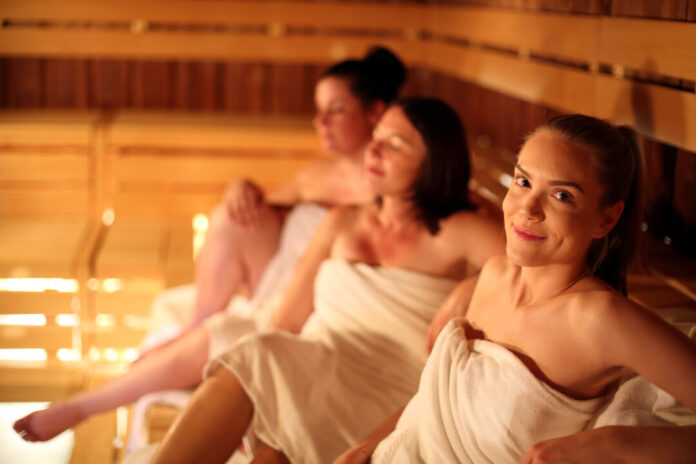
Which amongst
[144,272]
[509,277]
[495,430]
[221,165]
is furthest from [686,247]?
[221,165]

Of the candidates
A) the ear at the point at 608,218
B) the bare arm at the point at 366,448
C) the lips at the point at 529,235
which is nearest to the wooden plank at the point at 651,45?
the ear at the point at 608,218

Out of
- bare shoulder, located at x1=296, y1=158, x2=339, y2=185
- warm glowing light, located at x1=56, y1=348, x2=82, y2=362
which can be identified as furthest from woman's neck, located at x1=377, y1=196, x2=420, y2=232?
warm glowing light, located at x1=56, y1=348, x2=82, y2=362

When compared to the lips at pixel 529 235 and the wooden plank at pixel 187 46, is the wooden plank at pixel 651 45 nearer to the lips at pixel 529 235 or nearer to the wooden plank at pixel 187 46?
the lips at pixel 529 235

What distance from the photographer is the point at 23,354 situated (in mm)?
2898

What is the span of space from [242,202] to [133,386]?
0.75 m

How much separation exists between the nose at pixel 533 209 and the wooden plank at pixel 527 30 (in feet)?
3.46

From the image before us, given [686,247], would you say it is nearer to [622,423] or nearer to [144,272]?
[622,423]

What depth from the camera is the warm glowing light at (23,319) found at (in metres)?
3.07

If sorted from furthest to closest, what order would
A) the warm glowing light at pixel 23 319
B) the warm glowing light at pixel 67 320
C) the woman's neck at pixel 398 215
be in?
the warm glowing light at pixel 67 320 < the warm glowing light at pixel 23 319 < the woman's neck at pixel 398 215

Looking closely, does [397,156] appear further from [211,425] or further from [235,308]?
[235,308]

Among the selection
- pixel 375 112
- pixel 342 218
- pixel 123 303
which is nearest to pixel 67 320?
pixel 123 303

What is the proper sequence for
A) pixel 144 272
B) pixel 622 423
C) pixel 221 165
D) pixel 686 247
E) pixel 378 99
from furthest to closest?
1. pixel 221 165
2. pixel 144 272
3. pixel 378 99
4. pixel 686 247
5. pixel 622 423

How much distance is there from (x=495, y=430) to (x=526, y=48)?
1.73 meters

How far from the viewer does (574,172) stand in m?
1.27
